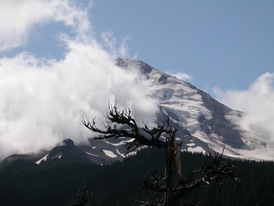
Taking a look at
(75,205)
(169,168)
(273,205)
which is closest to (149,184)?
(169,168)

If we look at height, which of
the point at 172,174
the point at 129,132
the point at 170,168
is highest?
the point at 129,132

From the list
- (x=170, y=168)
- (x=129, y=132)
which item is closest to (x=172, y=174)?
(x=170, y=168)

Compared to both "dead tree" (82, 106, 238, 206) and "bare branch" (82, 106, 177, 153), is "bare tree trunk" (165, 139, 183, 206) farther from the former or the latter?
"bare branch" (82, 106, 177, 153)

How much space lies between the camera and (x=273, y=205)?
655ft

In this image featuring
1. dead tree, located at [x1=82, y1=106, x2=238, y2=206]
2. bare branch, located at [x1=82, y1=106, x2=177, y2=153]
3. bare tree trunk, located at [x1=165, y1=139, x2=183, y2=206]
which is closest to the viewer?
dead tree, located at [x1=82, y1=106, x2=238, y2=206]

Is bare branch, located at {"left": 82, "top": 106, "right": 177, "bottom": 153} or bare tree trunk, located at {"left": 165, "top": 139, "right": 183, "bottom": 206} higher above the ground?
bare branch, located at {"left": 82, "top": 106, "right": 177, "bottom": 153}

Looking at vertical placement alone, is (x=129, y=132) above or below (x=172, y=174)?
above

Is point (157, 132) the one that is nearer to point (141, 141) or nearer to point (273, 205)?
point (141, 141)

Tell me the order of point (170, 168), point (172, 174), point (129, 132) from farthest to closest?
point (129, 132) → point (172, 174) → point (170, 168)

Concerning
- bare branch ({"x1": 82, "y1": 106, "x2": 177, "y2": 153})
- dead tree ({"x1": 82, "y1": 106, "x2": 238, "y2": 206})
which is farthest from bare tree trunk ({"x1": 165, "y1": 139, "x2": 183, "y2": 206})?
bare branch ({"x1": 82, "y1": 106, "x2": 177, "y2": 153})

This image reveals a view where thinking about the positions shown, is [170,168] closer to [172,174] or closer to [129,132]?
[172,174]

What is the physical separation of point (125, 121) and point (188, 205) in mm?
3196

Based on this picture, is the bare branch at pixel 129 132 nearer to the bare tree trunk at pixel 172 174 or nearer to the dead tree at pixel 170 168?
the dead tree at pixel 170 168

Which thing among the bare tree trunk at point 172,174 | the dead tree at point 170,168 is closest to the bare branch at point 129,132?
the dead tree at point 170,168
